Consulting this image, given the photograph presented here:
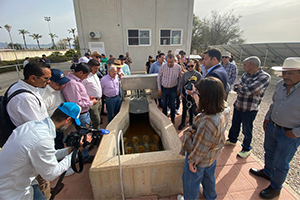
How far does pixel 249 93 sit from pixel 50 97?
3.52 meters

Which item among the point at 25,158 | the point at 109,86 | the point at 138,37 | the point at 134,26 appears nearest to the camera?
the point at 25,158

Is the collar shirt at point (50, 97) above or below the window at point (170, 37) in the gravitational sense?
below

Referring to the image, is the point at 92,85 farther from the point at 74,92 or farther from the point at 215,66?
the point at 215,66

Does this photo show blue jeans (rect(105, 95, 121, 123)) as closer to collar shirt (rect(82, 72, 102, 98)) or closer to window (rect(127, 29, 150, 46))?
collar shirt (rect(82, 72, 102, 98))

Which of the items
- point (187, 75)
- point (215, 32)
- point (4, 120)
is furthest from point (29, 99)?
point (215, 32)

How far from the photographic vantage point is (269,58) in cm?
1296

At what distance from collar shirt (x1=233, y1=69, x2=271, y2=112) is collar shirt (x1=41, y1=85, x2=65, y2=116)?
3.41 metres

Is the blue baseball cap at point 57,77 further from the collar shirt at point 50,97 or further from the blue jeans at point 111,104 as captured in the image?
the blue jeans at point 111,104

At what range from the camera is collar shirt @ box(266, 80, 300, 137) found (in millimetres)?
1908

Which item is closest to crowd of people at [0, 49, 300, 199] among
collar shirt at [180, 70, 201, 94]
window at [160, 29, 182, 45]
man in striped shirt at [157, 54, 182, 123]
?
collar shirt at [180, 70, 201, 94]

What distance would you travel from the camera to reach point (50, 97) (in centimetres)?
241

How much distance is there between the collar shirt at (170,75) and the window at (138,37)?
27.6ft

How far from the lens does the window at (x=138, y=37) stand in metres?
11.3

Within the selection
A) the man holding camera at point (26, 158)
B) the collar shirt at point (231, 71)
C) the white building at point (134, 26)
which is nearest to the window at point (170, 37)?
the white building at point (134, 26)
